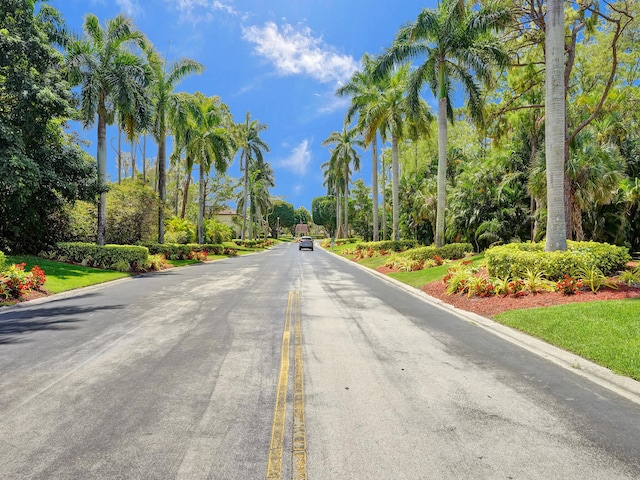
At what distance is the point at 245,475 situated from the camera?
2.92 m

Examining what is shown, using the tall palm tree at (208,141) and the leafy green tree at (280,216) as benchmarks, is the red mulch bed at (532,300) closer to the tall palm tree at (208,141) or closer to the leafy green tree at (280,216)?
the tall palm tree at (208,141)

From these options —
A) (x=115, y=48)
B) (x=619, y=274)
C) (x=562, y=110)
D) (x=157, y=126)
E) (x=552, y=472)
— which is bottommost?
(x=552, y=472)

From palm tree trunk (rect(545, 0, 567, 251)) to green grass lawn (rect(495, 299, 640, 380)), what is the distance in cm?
378

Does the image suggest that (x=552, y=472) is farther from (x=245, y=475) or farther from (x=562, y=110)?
(x=562, y=110)

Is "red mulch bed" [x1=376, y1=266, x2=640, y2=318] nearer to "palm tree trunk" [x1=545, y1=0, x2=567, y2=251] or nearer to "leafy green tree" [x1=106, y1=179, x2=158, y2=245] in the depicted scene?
"palm tree trunk" [x1=545, y1=0, x2=567, y2=251]

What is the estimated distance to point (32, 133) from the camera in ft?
56.9

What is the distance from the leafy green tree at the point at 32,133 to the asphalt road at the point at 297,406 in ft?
34.9

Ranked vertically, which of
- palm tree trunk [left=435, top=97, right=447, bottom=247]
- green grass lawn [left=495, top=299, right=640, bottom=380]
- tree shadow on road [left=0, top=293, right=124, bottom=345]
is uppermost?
palm tree trunk [left=435, top=97, right=447, bottom=247]

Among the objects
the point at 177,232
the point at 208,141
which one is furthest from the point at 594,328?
the point at 177,232

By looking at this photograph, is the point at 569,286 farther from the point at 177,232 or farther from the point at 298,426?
the point at 177,232

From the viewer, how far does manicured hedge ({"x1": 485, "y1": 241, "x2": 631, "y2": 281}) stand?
10.3 m

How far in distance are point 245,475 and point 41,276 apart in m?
13.1

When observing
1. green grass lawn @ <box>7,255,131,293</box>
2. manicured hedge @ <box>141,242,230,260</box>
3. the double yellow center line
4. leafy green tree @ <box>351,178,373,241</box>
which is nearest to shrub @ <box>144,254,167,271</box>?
green grass lawn @ <box>7,255,131,293</box>

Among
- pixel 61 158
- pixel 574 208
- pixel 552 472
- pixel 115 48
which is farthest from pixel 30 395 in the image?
pixel 115 48
